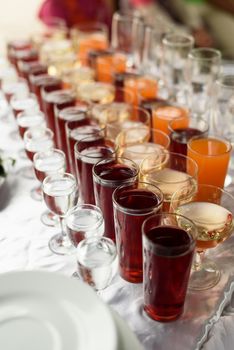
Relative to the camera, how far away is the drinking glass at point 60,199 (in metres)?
1.01

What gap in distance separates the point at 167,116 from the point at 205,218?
1.47ft

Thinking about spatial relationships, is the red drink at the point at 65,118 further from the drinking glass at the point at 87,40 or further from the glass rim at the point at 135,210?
the drinking glass at the point at 87,40

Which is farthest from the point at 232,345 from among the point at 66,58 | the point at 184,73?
the point at 66,58

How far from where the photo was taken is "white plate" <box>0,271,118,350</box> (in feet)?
2.49

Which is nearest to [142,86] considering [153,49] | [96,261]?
[153,49]

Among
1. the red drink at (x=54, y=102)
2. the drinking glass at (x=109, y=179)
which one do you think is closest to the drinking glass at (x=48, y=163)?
the drinking glass at (x=109, y=179)

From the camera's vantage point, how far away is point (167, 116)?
4.46 feet

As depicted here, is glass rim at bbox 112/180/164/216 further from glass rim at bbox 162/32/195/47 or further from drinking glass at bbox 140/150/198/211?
glass rim at bbox 162/32/195/47

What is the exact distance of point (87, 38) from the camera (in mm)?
2064

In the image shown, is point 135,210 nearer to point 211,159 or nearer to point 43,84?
point 211,159

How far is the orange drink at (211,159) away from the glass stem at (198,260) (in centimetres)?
21

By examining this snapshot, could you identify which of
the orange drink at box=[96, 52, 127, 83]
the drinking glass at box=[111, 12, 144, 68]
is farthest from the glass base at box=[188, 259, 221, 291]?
the drinking glass at box=[111, 12, 144, 68]

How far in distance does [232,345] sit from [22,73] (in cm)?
124

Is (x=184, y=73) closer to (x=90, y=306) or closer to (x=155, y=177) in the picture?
(x=155, y=177)
